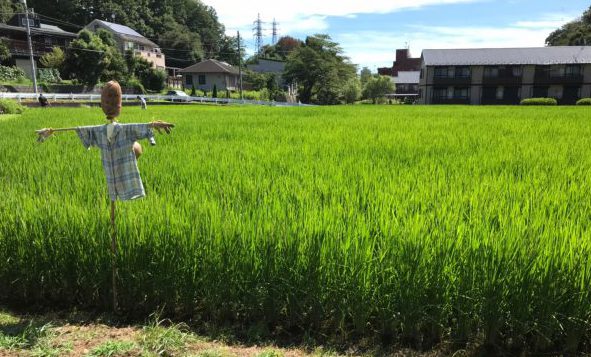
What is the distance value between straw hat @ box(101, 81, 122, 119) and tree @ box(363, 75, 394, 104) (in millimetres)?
53988

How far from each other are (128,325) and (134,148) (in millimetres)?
979


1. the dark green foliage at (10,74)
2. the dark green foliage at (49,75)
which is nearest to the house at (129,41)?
the dark green foliage at (49,75)

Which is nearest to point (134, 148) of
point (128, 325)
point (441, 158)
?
point (128, 325)

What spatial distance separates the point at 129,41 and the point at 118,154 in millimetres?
61384

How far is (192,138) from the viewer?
7.97 m

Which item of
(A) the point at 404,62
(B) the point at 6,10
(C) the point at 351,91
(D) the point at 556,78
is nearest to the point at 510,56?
(D) the point at 556,78

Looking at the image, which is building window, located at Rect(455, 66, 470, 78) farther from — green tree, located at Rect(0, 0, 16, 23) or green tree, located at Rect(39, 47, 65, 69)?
green tree, located at Rect(0, 0, 16, 23)

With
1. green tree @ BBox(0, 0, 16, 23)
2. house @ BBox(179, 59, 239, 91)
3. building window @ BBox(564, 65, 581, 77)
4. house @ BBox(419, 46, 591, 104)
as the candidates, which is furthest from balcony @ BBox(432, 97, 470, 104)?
green tree @ BBox(0, 0, 16, 23)

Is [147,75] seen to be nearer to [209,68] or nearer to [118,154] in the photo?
[209,68]

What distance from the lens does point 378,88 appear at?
179ft

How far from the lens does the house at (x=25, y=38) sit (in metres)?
43.4

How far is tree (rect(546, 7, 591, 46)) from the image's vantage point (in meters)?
53.1

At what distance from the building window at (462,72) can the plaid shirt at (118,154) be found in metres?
44.5

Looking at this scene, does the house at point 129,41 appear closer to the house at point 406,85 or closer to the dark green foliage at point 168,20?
the dark green foliage at point 168,20
